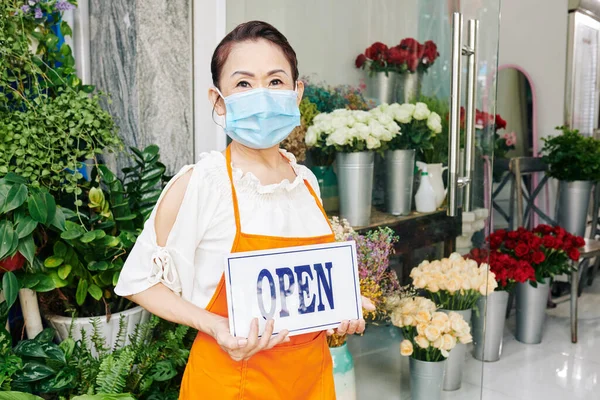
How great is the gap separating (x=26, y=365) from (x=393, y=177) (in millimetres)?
1550

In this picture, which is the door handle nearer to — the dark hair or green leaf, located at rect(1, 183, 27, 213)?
the dark hair

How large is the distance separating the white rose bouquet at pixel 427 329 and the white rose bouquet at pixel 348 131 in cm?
69

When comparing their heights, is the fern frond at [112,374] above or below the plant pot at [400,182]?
below

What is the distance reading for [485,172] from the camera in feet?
7.98

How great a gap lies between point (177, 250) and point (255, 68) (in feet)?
1.33

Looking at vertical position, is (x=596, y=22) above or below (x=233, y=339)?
above

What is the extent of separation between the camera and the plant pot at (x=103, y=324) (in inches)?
70.8

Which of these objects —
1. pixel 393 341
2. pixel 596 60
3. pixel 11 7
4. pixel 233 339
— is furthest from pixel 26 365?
pixel 596 60

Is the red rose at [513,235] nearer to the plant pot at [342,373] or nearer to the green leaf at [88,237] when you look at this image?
the plant pot at [342,373]

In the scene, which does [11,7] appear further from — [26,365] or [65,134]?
[26,365]

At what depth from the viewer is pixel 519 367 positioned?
313cm

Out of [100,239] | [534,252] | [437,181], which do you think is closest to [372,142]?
[437,181]

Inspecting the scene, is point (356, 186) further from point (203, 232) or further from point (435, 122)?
point (203, 232)

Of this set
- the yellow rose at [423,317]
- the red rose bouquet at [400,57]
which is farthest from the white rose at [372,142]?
the yellow rose at [423,317]
